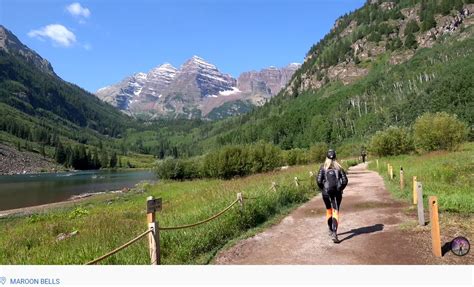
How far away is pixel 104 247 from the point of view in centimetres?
1237

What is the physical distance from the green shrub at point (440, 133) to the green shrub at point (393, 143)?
7.60 metres

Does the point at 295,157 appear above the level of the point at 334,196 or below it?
above

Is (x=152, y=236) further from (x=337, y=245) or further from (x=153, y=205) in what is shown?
(x=337, y=245)

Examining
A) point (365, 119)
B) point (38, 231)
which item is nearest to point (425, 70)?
point (365, 119)

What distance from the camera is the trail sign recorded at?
9.88 metres

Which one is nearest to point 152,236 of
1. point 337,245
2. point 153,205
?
point 153,205

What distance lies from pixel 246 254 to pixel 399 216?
7.72 m

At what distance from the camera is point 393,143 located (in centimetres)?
6775

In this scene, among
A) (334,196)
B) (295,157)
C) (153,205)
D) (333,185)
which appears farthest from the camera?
(295,157)

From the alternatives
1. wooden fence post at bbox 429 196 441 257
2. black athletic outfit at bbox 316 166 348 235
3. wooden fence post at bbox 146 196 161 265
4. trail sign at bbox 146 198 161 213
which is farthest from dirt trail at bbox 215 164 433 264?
trail sign at bbox 146 198 161 213

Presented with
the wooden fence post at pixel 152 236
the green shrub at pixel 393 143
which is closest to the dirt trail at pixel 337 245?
the wooden fence post at pixel 152 236

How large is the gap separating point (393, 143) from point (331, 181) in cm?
5997

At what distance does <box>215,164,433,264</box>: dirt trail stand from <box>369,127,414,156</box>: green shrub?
53.2 m

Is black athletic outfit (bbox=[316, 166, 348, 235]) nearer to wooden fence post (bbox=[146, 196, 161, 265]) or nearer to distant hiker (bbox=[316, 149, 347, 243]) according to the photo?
distant hiker (bbox=[316, 149, 347, 243])
